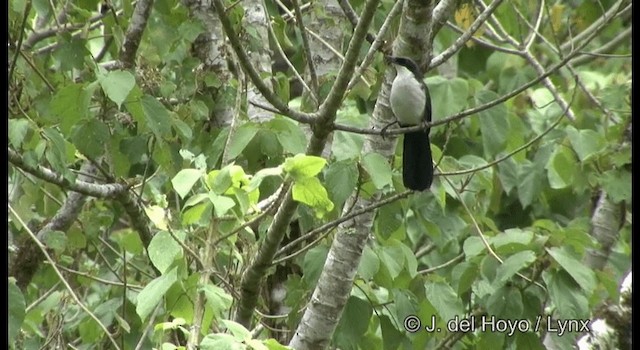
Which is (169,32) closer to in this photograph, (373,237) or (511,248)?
(373,237)

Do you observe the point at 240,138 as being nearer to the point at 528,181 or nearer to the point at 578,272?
the point at 578,272

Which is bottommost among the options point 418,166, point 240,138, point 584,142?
point 584,142

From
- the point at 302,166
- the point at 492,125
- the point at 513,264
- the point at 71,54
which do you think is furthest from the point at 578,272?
the point at 71,54

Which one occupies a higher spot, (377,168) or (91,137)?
(91,137)

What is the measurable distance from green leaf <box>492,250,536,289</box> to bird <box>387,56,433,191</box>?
1.20 ft

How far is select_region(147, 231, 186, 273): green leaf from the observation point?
103 inches

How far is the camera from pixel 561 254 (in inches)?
133

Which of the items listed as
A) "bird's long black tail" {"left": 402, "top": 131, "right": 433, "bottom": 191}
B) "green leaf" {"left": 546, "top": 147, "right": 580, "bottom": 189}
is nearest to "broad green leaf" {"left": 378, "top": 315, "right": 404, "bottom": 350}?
"bird's long black tail" {"left": 402, "top": 131, "right": 433, "bottom": 191}

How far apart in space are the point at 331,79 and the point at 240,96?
374 millimetres

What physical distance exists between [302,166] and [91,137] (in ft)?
3.62

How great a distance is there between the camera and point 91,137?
131 inches

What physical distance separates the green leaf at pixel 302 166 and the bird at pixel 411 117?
0.74 m

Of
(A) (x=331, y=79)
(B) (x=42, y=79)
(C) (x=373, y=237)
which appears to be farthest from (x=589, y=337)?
(B) (x=42, y=79)

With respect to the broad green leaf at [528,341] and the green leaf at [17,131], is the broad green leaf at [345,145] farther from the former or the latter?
the green leaf at [17,131]
